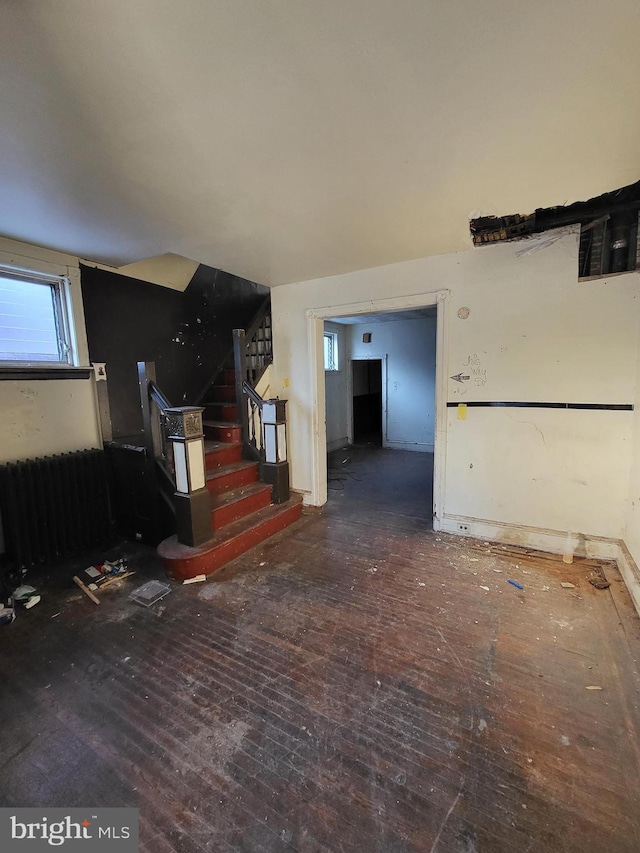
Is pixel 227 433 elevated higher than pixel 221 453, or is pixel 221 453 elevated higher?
pixel 227 433

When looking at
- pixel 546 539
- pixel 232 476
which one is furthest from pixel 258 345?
pixel 546 539

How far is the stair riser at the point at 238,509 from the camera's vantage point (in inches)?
115

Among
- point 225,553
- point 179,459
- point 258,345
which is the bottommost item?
point 225,553

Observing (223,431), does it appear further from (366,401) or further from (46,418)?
(366,401)

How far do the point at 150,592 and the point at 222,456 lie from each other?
4.68 ft

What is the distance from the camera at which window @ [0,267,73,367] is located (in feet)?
8.84

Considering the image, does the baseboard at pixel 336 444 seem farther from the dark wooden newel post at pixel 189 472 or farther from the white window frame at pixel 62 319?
the white window frame at pixel 62 319

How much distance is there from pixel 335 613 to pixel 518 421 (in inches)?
82.4

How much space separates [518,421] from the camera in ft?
9.20

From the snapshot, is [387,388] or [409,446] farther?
[387,388]

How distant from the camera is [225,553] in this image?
108 inches

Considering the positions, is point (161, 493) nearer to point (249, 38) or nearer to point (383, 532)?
point (383, 532)

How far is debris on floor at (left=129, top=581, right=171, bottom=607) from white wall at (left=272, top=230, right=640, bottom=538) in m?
2.45

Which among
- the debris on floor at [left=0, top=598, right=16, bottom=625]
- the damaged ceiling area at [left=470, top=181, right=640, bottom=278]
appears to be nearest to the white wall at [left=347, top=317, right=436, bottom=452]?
the damaged ceiling area at [left=470, top=181, right=640, bottom=278]
